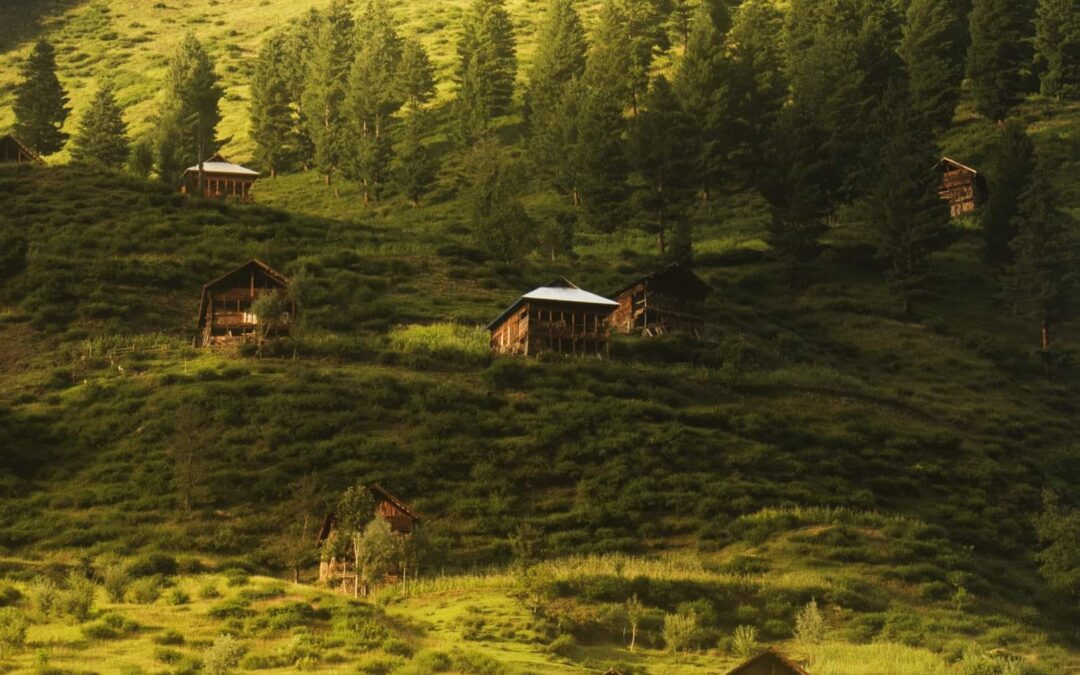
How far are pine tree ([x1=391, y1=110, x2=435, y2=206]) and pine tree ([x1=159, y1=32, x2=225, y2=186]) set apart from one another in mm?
17371

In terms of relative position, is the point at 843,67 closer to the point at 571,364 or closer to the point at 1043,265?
the point at 1043,265

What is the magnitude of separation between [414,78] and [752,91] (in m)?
32.3

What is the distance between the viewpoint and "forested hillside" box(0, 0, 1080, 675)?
43031 mm

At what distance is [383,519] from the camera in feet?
157

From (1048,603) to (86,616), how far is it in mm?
32561

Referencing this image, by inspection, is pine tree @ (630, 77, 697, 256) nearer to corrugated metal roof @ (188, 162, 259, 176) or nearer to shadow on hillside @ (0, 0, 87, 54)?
corrugated metal roof @ (188, 162, 259, 176)

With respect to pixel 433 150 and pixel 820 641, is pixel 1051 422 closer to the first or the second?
pixel 820 641

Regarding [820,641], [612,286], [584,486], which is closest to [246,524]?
[584,486]

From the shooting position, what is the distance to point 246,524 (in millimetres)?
54062

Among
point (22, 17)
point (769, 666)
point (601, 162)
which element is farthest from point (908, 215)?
point (22, 17)

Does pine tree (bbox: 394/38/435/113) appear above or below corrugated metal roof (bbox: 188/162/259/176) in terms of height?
above

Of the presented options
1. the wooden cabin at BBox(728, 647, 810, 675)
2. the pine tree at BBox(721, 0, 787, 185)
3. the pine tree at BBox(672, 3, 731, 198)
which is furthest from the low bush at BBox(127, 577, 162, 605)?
the pine tree at BBox(721, 0, 787, 185)

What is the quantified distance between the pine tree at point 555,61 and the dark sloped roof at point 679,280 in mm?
39575

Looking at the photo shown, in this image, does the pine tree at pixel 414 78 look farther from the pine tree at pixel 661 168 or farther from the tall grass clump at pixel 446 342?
the tall grass clump at pixel 446 342
